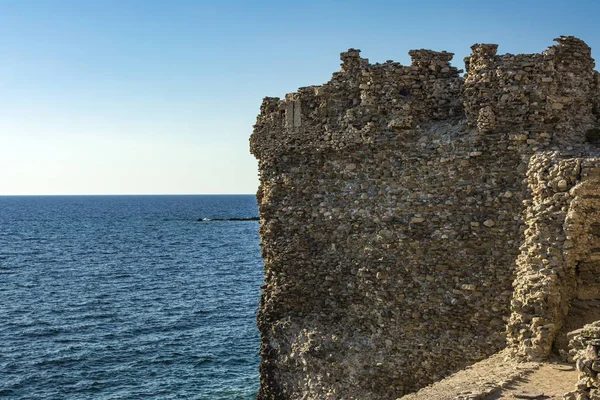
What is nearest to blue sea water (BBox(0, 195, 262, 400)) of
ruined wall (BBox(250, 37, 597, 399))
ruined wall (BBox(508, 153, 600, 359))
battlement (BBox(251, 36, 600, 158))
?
ruined wall (BBox(250, 37, 597, 399))

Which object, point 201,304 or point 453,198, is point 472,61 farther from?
point 201,304

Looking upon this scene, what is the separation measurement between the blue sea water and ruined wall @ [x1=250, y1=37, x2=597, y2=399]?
13.1 meters

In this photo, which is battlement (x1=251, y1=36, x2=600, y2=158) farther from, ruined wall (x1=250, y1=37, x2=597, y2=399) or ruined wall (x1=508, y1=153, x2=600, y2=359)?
ruined wall (x1=508, y1=153, x2=600, y2=359)

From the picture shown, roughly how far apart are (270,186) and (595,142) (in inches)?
322

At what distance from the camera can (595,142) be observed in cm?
1347

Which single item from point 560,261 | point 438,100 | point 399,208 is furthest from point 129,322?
point 560,261

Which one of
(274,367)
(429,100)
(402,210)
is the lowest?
(274,367)

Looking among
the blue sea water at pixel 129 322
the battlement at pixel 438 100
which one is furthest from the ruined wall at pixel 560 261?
the blue sea water at pixel 129 322

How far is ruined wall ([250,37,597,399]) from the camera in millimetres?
13391

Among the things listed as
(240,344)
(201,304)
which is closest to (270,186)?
(240,344)

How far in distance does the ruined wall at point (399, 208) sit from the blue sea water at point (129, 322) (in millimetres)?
13059

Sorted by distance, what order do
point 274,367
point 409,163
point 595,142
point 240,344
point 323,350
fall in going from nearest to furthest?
point 595,142, point 409,163, point 323,350, point 274,367, point 240,344

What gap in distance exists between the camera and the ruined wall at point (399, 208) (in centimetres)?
1339

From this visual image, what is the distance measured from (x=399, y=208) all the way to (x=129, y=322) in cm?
3077
